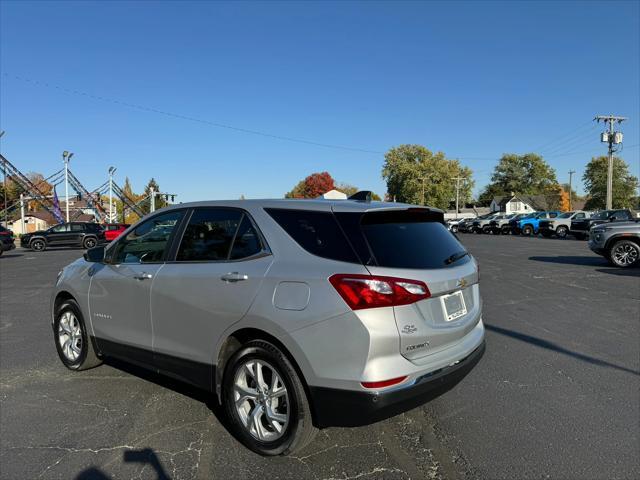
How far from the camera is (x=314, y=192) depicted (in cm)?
12500

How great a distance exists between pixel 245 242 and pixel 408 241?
1.16 meters

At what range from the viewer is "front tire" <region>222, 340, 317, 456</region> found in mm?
2941

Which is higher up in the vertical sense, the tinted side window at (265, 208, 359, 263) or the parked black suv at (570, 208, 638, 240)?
the tinted side window at (265, 208, 359, 263)

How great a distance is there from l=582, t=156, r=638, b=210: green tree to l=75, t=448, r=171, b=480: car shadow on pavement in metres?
94.6

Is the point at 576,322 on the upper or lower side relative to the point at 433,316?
lower

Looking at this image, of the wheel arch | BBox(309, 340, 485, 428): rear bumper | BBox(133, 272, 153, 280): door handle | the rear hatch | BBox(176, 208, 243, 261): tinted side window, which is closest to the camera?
BBox(309, 340, 485, 428): rear bumper

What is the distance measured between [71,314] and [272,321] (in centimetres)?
295

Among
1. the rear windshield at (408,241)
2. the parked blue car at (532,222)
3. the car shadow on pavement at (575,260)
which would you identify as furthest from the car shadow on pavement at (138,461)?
the parked blue car at (532,222)

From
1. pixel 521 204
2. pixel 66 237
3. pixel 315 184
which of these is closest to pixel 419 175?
pixel 521 204

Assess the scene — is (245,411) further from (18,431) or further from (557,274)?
(557,274)

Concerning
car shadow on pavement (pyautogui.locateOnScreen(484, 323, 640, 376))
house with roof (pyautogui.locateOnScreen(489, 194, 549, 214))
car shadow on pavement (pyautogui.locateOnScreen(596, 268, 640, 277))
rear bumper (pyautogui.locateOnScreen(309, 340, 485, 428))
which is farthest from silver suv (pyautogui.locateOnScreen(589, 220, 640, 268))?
house with roof (pyautogui.locateOnScreen(489, 194, 549, 214))

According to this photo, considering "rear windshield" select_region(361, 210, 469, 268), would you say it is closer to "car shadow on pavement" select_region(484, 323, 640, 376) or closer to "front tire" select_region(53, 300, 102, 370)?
"car shadow on pavement" select_region(484, 323, 640, 376)

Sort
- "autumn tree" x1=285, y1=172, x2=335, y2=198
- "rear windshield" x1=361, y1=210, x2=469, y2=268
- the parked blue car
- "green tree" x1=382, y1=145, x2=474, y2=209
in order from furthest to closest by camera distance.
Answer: "autumn tree" x1=285, y1=172, x2=335, y2=198 → "green tree" x1=382, y1=145, x2=474, y2=209 → the parked blue car → "rear windshield" x1=361, y1=210, x2=469, y2=268

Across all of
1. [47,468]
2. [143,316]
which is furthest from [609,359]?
[47,468]
